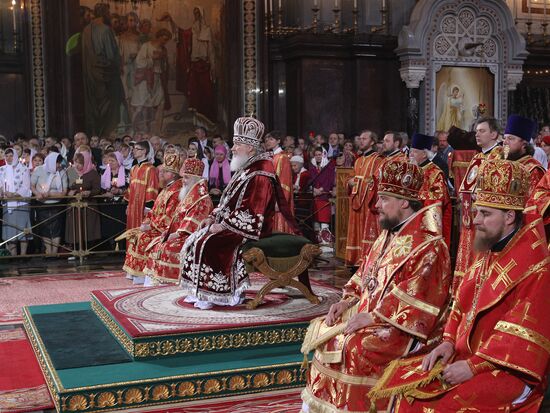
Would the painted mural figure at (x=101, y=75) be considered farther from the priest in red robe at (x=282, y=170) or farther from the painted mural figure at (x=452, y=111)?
the priest in red robe at (x=282, y=170)

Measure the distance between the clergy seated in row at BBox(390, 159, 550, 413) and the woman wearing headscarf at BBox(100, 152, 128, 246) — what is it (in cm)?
889

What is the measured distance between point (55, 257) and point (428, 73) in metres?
8.93

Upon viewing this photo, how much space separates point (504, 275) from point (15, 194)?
9362 millimetres

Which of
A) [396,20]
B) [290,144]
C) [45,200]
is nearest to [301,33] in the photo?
[396,20]

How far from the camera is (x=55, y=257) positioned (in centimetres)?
1216

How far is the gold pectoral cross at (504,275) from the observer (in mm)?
3531

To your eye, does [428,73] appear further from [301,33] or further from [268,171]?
[268,171]

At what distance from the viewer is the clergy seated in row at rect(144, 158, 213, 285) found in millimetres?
8352

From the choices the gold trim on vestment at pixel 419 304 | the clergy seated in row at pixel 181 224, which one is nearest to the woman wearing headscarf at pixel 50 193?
the clergy seated in row at pixel 181 224

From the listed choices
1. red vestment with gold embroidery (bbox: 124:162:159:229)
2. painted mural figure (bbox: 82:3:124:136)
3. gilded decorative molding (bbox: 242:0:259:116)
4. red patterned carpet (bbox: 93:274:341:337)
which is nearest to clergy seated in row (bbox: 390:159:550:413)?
red patterned carpet (bbox: 93:274:341:337)

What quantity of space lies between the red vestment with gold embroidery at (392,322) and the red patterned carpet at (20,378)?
7.02ft

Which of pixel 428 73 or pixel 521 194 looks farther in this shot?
pixel 428 73

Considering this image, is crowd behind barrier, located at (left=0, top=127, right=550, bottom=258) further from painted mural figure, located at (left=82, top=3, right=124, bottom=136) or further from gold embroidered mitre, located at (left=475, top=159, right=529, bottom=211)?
gold embroidered mitre, located at (left=475, top=159, right=529, bottom=211)

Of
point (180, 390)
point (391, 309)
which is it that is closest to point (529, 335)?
point (391, 309)
